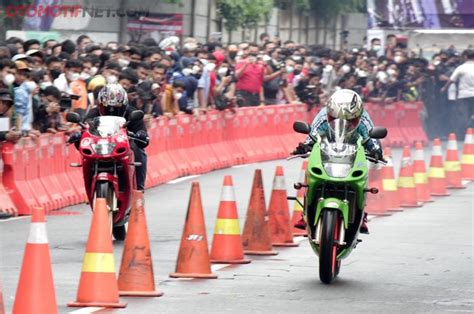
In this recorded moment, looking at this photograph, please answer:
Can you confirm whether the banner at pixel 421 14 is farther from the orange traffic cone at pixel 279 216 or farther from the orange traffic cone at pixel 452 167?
the orange traffic cone at pixel 279 216

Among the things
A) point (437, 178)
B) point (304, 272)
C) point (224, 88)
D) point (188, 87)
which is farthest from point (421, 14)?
point (304, 272)

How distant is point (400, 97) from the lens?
3716cm

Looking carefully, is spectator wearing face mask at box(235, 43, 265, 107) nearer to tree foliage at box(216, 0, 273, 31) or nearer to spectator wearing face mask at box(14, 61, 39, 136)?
spectator wearing face mask at box(14, 61, 39, 136)

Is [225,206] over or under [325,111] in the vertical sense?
under

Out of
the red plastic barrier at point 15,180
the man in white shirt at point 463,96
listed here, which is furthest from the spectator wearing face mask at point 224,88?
the red plastic barrier at point 15,180

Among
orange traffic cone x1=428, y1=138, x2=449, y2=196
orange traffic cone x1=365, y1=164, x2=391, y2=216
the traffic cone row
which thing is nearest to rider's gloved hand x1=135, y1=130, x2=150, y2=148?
orange traffic cone x1=365, y1=164, x2=391, y2=216

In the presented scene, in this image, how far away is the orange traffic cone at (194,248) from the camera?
44.0 ft

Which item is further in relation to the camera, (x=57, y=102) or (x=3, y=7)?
(x=3, y=7)

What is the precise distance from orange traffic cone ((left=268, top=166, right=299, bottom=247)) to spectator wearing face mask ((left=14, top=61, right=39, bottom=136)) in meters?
4.59

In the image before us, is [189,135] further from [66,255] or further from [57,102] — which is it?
[66,255]

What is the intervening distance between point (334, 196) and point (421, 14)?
2926cm

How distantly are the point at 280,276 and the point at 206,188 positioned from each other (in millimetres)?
10101

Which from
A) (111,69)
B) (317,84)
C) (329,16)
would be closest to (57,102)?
(111,69)

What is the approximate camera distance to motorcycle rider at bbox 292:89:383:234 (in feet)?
44.8
